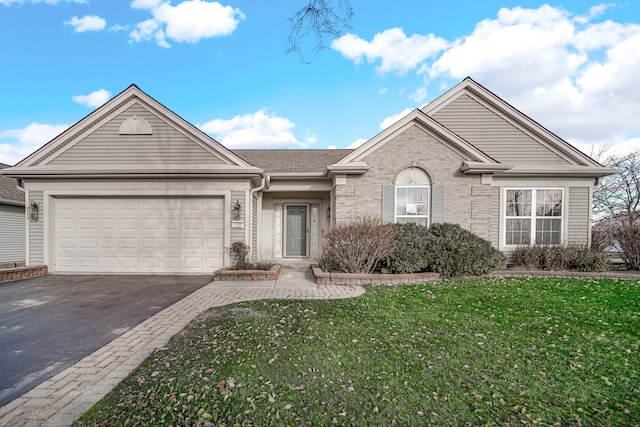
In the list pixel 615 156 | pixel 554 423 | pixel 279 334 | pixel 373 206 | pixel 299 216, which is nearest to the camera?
pixel 554 423

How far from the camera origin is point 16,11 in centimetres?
809

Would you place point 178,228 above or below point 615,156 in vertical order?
below

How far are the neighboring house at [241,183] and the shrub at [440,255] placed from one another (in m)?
1.44

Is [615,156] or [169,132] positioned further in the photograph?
[615,156]

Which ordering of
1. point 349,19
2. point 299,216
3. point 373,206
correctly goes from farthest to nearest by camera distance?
point 299,216 < point 373,206 < point 349,19

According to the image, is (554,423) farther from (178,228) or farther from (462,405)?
(178,228)

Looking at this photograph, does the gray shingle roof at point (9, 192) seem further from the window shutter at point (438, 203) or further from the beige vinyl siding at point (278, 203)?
the window shutter at point (438, 203)

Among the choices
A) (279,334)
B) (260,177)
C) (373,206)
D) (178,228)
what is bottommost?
(279,334)

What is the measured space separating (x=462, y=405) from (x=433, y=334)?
5.14 feet

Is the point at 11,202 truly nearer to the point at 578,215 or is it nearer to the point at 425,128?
the point at 425,128

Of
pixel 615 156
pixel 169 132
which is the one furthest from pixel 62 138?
pixel 615 156

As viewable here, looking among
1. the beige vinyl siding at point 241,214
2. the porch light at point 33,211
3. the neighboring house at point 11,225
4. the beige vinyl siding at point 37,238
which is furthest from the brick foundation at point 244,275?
→ the neighboring house at point 11,225

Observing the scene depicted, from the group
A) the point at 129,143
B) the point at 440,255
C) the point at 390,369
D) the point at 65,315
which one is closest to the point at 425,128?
the point at 440,255

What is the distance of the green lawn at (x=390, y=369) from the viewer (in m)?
2.27
